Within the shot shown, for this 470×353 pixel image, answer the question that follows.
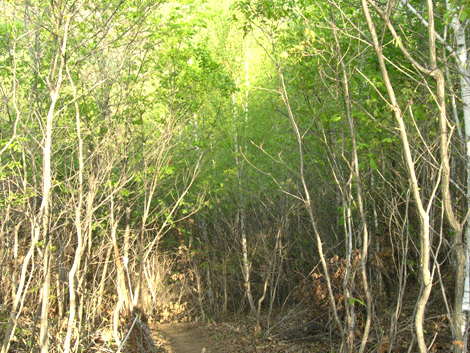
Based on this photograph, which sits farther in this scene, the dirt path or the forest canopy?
the dirt path

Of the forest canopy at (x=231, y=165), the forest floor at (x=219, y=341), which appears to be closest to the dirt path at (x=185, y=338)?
the forest floor at (x=219, y=341)

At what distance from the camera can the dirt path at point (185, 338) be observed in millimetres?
10875

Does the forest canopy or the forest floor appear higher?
the forest canopy

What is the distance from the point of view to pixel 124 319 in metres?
9.46

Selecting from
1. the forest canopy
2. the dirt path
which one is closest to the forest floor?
the dirt path

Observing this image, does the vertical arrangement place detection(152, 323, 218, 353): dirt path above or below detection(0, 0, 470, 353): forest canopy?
below

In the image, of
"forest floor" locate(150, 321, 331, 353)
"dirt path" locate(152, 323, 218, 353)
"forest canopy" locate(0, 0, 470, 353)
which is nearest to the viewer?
"forest canopy" locate(0, 0, 470, 353)

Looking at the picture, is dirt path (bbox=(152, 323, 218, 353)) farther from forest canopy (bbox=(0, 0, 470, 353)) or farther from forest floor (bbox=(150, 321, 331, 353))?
forest canopy (bbox=(0, 0, 470, 353))

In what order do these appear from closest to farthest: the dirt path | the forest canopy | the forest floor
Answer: the forest canopy < the forest floor < the dirt path

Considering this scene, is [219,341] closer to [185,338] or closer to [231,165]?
[185,338]

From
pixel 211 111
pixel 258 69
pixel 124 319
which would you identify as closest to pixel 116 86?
pixel 211 111

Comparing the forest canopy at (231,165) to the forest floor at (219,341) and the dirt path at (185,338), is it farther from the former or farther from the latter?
the dirt path at (185,338)

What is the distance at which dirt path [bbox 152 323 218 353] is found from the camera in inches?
428

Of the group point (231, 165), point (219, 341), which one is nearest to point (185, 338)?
point (219, 341)
